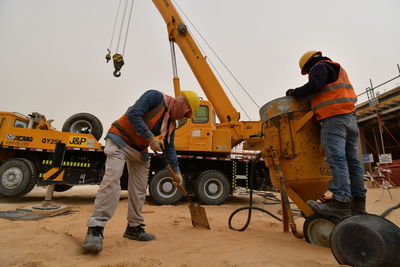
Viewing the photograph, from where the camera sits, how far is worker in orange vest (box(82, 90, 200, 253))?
201 centimetres

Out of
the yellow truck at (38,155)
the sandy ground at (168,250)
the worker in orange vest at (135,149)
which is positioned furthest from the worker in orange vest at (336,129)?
the yellow truck at (38,155)

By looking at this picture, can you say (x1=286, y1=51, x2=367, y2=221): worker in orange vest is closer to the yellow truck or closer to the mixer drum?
the mixer drum

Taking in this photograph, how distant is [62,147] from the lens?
4.55 m

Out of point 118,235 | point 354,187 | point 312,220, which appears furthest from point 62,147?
point 354,187

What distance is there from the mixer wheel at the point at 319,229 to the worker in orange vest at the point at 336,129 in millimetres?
85

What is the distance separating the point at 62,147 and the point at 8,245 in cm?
303

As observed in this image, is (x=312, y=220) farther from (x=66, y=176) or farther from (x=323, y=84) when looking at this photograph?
(x=66, y=176)

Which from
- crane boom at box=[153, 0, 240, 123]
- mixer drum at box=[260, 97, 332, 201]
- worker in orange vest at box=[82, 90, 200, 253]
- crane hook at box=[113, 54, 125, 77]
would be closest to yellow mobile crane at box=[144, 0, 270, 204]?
crane boom at box=[153, 0, 240, 123]

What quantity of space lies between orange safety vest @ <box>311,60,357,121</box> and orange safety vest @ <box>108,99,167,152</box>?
5.32 ft

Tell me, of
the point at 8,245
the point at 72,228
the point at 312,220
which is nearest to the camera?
the point at 8,245

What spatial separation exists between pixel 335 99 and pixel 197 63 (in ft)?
19.7

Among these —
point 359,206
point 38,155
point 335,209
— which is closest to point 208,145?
point 359,206

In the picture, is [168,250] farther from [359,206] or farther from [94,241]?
[359,206]

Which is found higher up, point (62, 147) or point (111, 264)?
point (62, 147)
